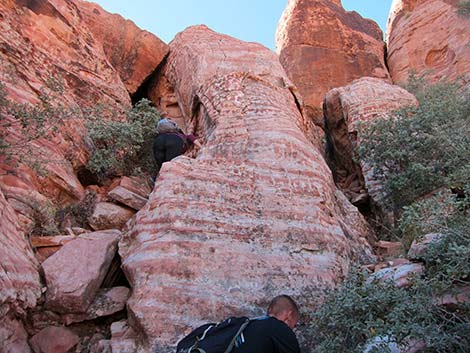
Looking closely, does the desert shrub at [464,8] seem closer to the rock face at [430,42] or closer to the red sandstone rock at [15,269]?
the rock face at [430,42]

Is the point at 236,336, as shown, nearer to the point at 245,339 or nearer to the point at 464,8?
the point at 245,339

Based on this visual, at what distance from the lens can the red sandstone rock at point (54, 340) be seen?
4523 mm

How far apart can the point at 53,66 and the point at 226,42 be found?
367cm

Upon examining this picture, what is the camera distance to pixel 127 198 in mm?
6867

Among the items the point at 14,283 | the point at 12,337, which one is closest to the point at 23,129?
the point at 14,283

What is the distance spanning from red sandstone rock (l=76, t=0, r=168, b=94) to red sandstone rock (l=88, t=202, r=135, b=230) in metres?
5.91

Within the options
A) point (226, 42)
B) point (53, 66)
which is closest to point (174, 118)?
point (226, 42)

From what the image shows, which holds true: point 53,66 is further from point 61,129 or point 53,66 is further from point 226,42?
point 226,42

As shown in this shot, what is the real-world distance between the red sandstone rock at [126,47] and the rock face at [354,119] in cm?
452

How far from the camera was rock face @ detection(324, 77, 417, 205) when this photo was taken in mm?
9594

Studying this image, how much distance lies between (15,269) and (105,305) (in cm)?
95

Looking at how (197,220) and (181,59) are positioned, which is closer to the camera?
(197,220)

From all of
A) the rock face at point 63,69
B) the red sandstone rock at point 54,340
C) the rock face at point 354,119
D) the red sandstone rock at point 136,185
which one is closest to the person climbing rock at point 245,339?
the red sandstone rock at point 54,340

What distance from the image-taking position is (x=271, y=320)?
3.10 meters
